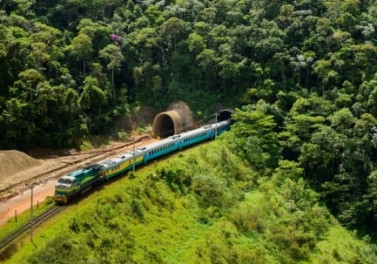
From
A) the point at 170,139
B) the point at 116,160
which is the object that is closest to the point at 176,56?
the point at 170,139

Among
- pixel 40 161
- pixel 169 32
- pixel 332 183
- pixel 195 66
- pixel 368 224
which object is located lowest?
pixel 368 224

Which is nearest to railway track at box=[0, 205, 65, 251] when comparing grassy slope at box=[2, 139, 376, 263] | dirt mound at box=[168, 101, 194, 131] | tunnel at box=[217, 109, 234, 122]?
grassy slope at box=[2, 139, 376, 263]

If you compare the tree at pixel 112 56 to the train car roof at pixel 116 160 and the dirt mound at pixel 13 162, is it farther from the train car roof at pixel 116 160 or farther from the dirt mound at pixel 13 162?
the train car roof at pixel 116 160

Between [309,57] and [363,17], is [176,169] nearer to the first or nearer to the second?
[309,57]

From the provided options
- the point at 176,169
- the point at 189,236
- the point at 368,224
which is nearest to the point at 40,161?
the point at 176,169

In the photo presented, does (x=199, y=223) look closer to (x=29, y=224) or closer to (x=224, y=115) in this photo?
(x=29, y=224)

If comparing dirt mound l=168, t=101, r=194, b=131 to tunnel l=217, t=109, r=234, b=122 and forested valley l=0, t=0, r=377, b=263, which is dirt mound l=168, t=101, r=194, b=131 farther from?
tunnel l=217, t=109, r=234, b=122
